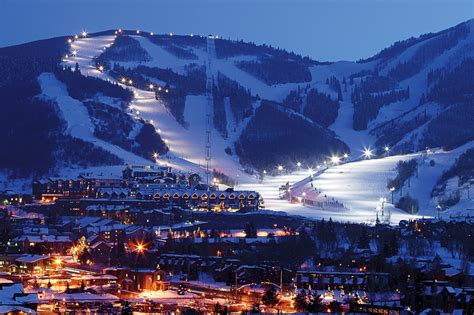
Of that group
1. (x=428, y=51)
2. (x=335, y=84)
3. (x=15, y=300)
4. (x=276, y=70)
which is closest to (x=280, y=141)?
(x=335, y=84)

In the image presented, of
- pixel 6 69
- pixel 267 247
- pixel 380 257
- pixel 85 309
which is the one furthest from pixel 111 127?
pixel 85 309

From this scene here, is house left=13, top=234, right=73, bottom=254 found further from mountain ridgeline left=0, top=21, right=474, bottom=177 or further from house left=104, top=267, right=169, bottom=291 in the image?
mountain ridgeline left=0, top=21, right=474, bottom=177

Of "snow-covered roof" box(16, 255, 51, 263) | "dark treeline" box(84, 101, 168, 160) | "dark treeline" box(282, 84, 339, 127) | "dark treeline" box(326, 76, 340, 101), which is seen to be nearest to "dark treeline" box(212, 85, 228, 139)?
"dark treeline" box(84, 101, 168, 160)

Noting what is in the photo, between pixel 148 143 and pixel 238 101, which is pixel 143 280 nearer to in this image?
pixel 148 143

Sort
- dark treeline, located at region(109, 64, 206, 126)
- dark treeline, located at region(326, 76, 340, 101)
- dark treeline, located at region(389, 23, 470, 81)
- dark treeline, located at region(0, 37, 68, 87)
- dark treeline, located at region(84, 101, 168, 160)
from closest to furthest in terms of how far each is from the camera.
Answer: dark treeline, located at region(84, 101, 168, 160)
dark treeline, located at region(109, 64, 206, 126)
dark treeline, located at region(0, 37, 68, 87)
dark treeline, located at region(326, 76, 340, 101)
dark treeline, located at region(389, 23, 470, 81)

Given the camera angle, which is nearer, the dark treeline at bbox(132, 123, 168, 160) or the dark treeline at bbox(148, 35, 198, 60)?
the dark treeline at bbox(132, 123, 168, 160)

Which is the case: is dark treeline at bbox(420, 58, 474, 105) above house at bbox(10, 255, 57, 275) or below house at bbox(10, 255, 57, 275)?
above

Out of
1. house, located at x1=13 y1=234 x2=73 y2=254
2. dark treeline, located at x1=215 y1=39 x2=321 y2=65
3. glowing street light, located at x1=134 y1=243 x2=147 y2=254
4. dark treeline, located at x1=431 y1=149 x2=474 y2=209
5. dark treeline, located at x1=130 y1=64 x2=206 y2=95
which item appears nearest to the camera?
glowing street light, located at x1=134 y1=243 x2=147 y2=254

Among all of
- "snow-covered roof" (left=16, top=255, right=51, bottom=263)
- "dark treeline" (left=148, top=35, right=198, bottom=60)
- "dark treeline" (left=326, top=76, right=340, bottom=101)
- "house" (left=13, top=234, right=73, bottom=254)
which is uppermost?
"dark treeline" (left=148, top=35, right=198, bottom=60)
